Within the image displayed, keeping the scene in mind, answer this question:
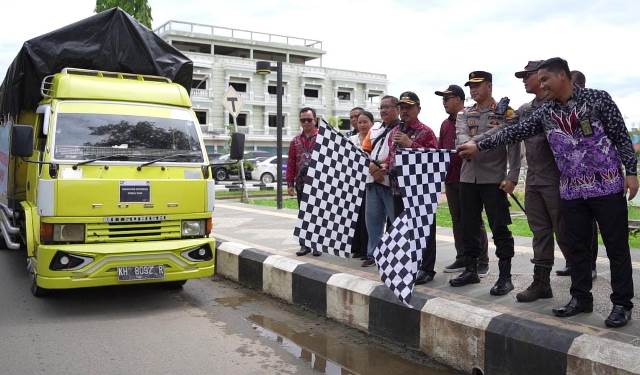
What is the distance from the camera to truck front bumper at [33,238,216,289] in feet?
17.5

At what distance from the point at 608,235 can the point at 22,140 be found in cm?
553

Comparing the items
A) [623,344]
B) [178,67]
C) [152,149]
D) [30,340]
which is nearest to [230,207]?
[178,67]

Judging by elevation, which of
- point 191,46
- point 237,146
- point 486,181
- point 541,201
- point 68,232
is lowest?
point 68,232

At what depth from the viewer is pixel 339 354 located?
4.51m

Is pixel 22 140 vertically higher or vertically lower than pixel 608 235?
higher

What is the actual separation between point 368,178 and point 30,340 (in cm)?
356

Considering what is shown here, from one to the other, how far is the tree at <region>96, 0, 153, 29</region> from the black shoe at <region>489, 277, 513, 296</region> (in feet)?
60.1

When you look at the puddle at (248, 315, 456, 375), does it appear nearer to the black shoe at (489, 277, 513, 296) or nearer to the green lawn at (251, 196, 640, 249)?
the black shoe at (489, 277, 513, 296)

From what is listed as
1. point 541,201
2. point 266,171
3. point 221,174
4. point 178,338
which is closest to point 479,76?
point 541,201

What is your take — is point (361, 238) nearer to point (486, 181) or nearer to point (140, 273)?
point (486, 181)

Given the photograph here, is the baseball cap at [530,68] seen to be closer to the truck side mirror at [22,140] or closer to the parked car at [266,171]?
the truck side mirror at [22,140]

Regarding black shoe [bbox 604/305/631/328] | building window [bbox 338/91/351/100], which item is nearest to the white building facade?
building window [bbox 338/91/351/100]

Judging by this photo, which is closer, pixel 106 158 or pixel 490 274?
pixel 490 274

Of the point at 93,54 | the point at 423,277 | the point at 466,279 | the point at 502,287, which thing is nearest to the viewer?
the point at 502,287
